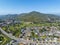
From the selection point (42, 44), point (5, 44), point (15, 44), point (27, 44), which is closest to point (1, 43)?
point (5, 44)

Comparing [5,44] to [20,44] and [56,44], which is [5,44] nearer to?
[20,44]

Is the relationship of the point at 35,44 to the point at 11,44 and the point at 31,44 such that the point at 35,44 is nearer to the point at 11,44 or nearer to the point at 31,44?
the point at 31,44

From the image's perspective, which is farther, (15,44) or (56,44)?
(56,44)

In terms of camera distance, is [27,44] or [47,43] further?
[47,43]

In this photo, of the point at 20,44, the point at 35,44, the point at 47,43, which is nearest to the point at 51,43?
the point at 47,43

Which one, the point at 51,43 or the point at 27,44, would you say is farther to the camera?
the point at 51,43

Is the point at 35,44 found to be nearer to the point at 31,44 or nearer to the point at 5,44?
the point at 31,44

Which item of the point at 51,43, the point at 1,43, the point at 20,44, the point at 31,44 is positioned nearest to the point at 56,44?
the point at 51,43
